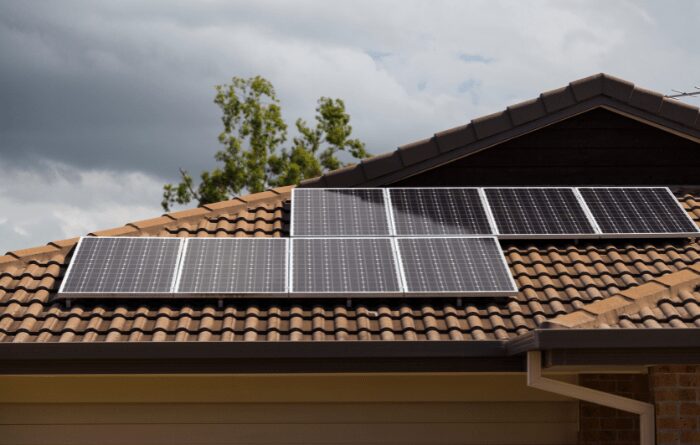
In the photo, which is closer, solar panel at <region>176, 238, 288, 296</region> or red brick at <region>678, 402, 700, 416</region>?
red brick at <region>678, 402, 700, 416</region>

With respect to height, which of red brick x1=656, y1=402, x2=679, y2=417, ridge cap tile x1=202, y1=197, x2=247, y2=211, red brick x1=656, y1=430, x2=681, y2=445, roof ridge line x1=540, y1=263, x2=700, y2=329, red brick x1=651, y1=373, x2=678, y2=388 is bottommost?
red brick x1=656, y1=430, x2=681, y2=445

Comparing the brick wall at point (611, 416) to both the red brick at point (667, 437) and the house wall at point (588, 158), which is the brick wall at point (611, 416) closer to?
the red brick at point (667, 437)

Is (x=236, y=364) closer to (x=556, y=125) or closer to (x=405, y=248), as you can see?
(x=405, y=248)

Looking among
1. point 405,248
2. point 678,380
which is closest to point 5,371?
point 405,248

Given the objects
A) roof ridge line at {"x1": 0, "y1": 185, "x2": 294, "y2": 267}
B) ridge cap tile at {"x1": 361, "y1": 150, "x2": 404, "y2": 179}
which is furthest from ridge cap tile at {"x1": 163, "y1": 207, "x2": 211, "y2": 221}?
ridge cap tile at {"x1": 361, "y1": 150, "x2": 404, "y2": 179}

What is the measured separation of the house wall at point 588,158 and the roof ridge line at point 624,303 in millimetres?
4551

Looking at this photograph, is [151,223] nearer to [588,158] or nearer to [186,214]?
[186,214]

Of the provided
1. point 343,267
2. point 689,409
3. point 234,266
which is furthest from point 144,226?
point 689,409

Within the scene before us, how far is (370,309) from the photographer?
995cm

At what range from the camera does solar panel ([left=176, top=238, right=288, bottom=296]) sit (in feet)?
33.1

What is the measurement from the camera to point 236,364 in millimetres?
8906

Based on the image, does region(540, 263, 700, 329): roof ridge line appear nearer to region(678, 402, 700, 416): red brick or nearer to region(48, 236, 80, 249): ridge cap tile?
region(678, 402, 700, 416): red brick

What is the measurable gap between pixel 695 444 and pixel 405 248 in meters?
4.09

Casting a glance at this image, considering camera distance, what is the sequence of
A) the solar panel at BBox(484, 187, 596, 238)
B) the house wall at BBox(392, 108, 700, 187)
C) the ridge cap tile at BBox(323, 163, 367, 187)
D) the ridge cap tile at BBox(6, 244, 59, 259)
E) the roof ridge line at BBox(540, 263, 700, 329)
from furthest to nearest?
the house wall at BBox(392, 108, 700, 187), the ridge cap tile at BBox(323, 163, 367, 187), the solar panel at BBox(484, 187, 596, 238), the ridge cap tile at BBox(6, 244, 59, 259), the roof ridge line at BBox(540, 263, 700, 329)
